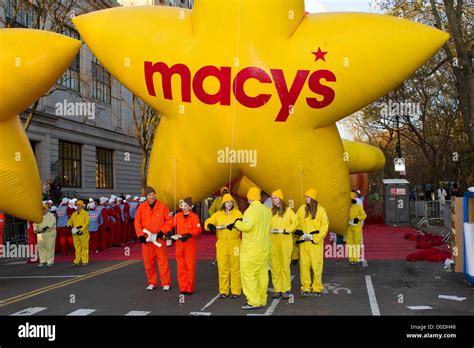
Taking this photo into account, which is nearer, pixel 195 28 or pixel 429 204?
pixel 195 28

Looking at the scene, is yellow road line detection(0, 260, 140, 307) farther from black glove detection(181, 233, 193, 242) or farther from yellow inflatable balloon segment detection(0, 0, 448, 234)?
Result: yellow inflatable balloon segment detection(0, 0, 448, 234)

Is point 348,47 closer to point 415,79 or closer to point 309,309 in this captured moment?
point 309,309

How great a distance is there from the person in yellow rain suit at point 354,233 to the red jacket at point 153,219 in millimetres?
4815

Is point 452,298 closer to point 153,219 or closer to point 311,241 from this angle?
point 311,241

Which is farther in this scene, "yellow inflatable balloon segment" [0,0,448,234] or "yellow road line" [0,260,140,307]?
"yellow road line" [0,260,140,307]

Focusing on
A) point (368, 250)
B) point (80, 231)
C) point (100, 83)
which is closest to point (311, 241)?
point (80, 231)

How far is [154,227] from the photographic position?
8.91 metres

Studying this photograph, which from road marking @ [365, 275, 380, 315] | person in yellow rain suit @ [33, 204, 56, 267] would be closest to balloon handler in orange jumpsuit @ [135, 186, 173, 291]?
road marking @ [365, 275, 380, 315]

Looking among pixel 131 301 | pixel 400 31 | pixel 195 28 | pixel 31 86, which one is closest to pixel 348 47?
pixel 400 31

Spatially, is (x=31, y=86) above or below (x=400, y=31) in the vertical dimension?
below

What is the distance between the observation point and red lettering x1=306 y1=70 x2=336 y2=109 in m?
6.70

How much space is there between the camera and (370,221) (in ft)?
84.2

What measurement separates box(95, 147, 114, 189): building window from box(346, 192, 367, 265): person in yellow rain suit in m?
22.5
